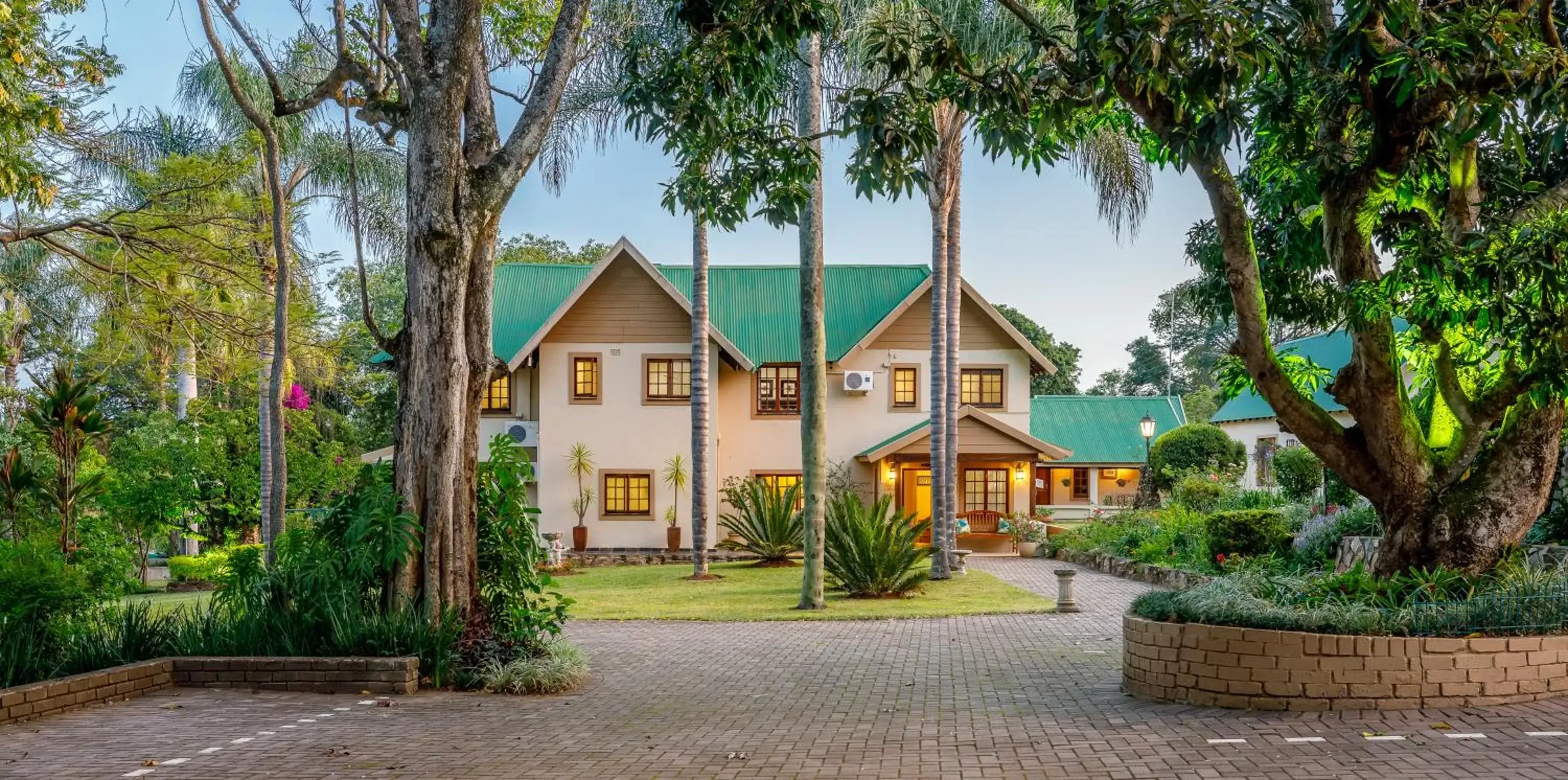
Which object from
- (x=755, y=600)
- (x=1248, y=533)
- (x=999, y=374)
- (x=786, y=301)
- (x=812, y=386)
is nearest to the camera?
(x=812, y=386)

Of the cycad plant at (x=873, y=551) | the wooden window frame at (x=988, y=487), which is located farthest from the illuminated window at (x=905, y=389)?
the cycad plant at (x=873, y=551)

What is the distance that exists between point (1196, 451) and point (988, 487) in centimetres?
1006

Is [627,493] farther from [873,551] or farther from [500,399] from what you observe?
[873,551]

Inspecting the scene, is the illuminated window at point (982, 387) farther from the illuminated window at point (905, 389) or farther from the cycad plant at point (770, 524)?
the cycad plant at point (770, 524)

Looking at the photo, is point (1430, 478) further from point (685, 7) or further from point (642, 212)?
point (642, 212)

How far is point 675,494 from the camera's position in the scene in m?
26.8

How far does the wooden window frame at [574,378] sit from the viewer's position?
26750mm

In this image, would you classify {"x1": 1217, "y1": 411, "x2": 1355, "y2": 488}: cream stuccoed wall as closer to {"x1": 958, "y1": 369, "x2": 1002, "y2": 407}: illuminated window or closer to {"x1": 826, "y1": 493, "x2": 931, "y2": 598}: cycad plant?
{"x1": 958, "y1": 369, "x2": 1002, "y2": 407}: illuminated window

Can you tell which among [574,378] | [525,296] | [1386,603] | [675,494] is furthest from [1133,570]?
[525,296]

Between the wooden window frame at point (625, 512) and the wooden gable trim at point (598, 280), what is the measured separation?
3235mm

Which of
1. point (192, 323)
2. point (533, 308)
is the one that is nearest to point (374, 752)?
point (192, 323)

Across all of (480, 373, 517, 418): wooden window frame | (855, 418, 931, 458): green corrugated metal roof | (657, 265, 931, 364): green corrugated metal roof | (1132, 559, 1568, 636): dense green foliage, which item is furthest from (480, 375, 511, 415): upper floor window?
(1132, 559, 1568, 636): dense green foliage

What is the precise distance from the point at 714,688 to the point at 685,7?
5.43m

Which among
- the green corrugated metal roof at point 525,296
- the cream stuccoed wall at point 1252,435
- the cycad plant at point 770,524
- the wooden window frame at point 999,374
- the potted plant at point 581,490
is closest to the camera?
the cycad plant at point 770,524
